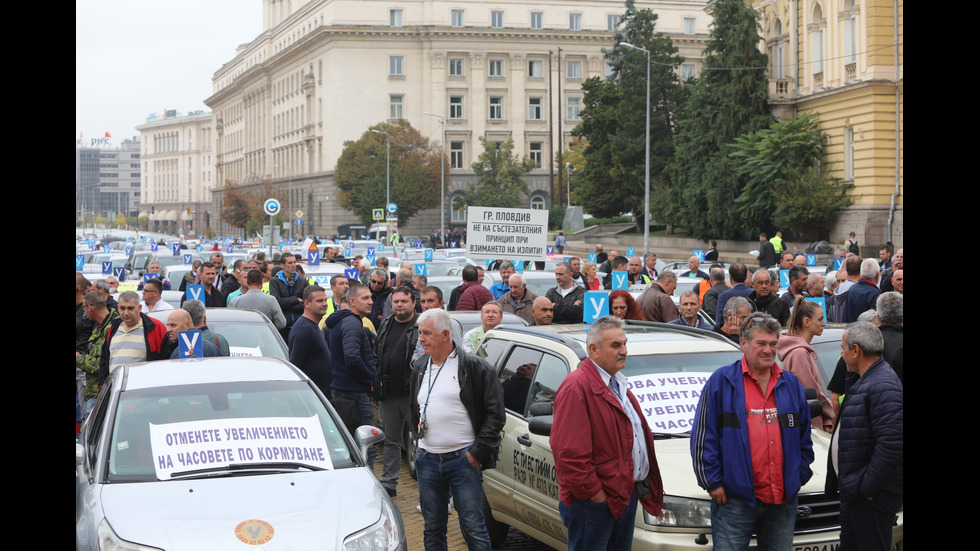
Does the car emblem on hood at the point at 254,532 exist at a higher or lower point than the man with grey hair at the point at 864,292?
lower

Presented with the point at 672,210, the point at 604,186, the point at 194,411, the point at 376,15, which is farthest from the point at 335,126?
the point at 194,411

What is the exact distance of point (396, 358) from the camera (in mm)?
9586

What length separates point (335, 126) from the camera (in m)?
99.2

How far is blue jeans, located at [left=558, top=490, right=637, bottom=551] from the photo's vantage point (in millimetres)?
5895

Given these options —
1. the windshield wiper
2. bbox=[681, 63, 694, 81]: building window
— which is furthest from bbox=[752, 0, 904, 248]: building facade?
bbox=[681, 63, 694, 81]: building window

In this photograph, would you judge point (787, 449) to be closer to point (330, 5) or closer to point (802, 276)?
point (802, 276)

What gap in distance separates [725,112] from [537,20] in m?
53.2

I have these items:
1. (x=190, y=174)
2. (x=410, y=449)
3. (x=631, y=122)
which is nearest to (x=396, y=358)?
(x=410, y=449)

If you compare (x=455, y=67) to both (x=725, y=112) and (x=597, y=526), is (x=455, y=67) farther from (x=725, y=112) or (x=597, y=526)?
(x=597, y=526)

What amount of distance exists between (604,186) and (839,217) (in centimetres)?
2378

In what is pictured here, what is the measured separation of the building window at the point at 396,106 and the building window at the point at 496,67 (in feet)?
26.5

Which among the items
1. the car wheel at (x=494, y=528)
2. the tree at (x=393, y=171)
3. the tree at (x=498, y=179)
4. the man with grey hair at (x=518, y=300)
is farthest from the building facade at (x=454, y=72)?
the car wheel at (x=494, y=528)

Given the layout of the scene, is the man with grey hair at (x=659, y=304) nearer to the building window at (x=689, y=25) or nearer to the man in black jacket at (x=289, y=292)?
the man in black jacket at (x=289, y=292)

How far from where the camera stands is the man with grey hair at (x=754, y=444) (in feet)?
19.7
